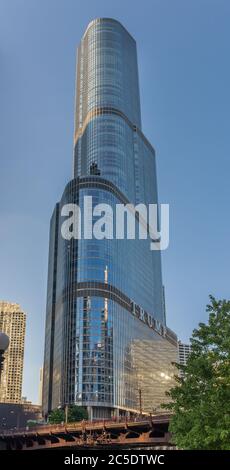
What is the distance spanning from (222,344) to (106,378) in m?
160

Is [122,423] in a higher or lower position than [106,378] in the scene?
lower

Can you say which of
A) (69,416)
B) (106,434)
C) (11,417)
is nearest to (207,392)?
(106,434)

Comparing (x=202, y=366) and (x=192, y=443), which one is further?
(x=202, y=366)

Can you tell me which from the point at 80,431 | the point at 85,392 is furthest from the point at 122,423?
the point at 85,392

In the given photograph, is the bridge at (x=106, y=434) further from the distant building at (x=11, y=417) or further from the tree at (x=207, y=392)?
the distant building at (x=11, y=417)

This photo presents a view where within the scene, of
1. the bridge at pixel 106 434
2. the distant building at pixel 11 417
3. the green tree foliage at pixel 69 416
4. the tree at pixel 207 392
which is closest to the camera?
the tree at pixel 207 392

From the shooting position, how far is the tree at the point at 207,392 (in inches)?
1321

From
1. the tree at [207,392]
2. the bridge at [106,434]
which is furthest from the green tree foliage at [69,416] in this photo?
the tree at [207,392]

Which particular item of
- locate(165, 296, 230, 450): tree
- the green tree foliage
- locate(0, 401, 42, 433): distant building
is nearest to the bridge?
locate(165, 296, 230, 450): tree

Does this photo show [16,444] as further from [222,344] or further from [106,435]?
[222,344]

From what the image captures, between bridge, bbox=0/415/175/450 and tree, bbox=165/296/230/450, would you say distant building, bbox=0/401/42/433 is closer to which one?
bridge, bbox=0/415/175/450

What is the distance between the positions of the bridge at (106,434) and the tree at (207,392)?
21668mm

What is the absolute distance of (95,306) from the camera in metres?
196
